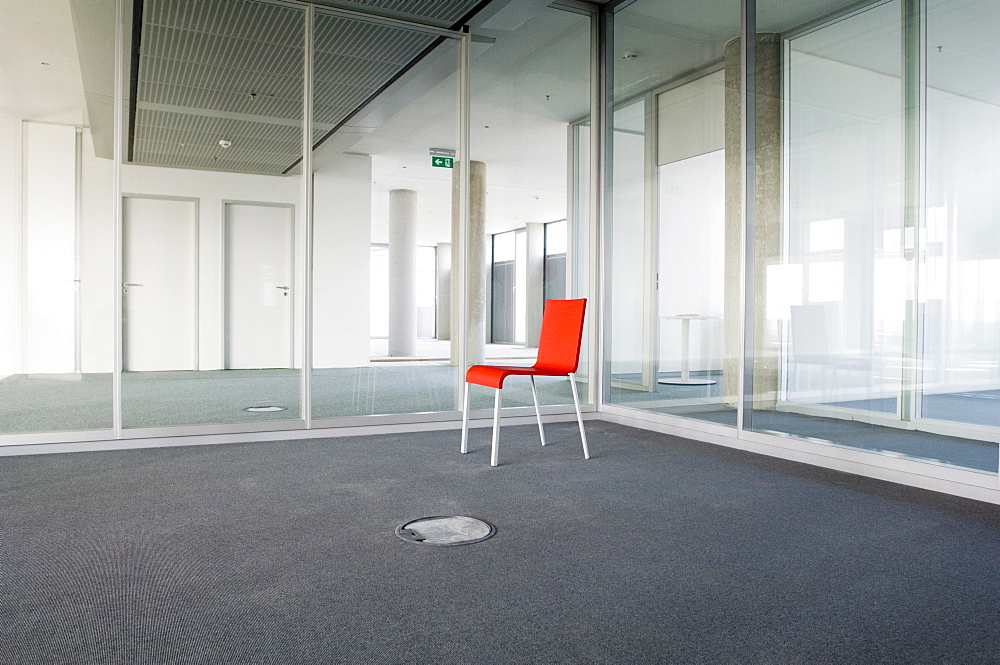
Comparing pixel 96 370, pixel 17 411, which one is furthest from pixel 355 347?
pixel 17 411

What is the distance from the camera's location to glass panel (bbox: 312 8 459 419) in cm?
513

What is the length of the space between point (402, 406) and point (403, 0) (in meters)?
2.93

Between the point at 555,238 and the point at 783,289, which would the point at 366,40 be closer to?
the point at 555,238

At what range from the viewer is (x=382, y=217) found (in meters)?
5.56

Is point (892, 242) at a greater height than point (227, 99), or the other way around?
point (227, 99)

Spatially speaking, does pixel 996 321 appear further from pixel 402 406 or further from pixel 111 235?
pixel 111 235

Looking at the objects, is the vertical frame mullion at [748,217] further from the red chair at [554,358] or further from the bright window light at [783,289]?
the red chair at [554,358]

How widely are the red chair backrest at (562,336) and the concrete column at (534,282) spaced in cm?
63

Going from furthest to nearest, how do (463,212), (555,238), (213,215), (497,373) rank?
(555,238)
(463,212)
(213,215)
(497,373)

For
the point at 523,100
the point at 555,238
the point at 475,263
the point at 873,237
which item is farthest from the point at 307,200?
the point at 873,237

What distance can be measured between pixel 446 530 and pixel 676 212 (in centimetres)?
350

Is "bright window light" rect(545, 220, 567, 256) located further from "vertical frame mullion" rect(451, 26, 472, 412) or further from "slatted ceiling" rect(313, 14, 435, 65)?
"slatted ceiling" rect(313, 14, 435, 65)

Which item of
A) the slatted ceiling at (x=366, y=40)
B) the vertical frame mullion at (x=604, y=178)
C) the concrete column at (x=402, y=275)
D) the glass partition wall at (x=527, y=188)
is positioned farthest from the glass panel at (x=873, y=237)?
the slatted ceiling at (x=366, y=40)

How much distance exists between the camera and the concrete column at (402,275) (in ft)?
17.2
